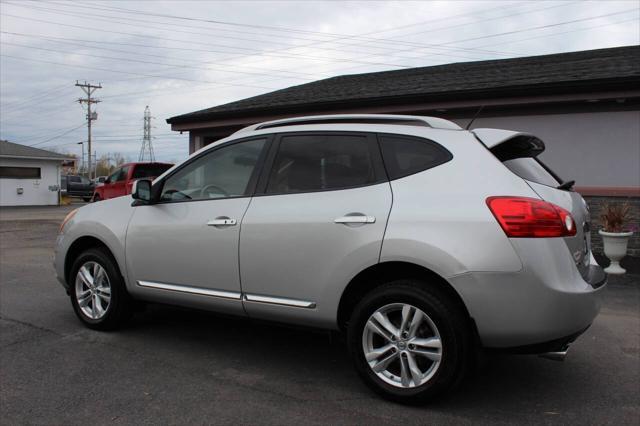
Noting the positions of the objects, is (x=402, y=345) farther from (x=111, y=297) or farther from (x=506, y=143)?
(x=111, y=297)

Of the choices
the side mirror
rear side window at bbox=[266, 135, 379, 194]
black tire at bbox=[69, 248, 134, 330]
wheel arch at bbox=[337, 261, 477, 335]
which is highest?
rear side window at bbox=[266, 135, 379, 194]

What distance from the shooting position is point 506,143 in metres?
3.44

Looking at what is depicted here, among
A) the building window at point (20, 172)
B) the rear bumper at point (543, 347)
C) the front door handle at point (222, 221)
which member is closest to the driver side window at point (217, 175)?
the front door handle at point (222, 221)

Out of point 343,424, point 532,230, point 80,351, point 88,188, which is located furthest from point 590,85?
→ point 88,188

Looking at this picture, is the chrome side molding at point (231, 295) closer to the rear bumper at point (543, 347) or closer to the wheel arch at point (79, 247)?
the wheel arch at point (79, 247)

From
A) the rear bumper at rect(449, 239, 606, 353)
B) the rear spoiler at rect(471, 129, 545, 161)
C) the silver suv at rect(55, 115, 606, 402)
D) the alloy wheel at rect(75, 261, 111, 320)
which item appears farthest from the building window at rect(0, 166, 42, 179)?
the rear bumper at rect(449, 239, 606, 353)

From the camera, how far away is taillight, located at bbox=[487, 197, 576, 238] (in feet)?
9.64

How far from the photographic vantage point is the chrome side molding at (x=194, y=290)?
3.85m

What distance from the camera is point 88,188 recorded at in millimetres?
35094

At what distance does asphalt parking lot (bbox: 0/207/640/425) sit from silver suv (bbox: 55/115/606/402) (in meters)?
0.35

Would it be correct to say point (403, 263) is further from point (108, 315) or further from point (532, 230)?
point (108, 315)

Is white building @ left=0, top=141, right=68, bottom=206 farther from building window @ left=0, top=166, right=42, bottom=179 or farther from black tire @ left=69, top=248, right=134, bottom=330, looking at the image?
black tire @ left=69, top=248, right=134, bottom=330

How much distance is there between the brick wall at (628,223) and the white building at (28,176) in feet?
89.7

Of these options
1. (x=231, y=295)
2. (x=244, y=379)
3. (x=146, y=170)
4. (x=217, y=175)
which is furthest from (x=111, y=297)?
(x=146, y=170)
